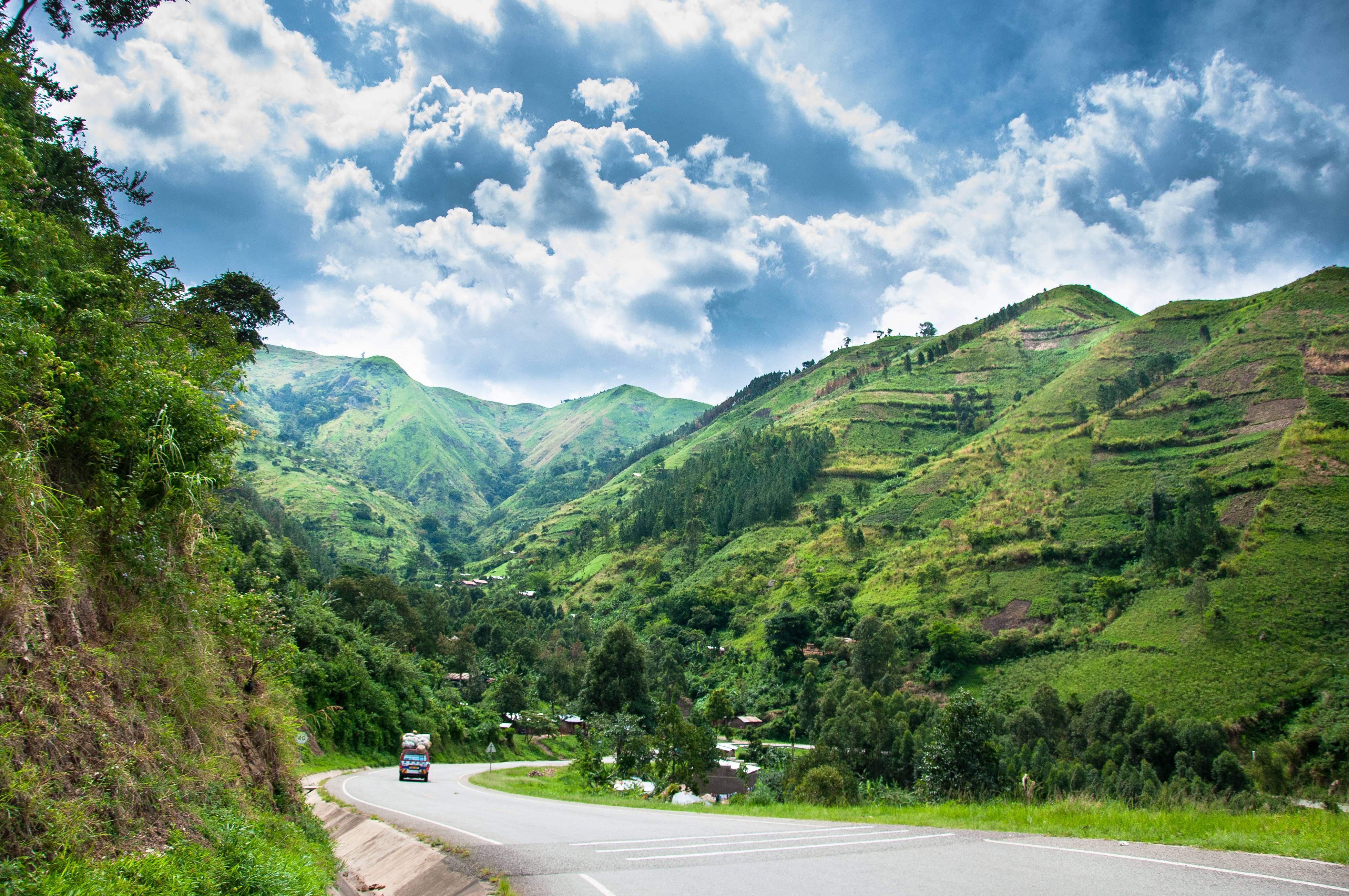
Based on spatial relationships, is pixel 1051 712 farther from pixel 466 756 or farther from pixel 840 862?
pixel 840 862

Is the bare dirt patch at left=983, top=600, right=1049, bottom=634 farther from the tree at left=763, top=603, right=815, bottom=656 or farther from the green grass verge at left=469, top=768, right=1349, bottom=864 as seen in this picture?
the green grass verge at left=469, top=768, right=1349, bottom=864

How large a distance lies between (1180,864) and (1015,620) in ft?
259

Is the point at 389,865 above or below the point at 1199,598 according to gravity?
below

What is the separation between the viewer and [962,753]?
84.8ft

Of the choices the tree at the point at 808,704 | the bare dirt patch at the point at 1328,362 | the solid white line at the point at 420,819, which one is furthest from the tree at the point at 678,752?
the bare dirt patch at the point at 1328,362

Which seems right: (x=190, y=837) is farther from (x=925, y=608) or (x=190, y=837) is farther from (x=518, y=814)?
(x=925, y=608)

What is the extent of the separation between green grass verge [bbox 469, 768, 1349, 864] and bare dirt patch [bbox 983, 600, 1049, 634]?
2725 inches

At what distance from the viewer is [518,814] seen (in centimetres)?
1448

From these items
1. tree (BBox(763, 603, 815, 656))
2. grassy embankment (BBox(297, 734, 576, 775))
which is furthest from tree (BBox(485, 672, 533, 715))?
tree (BBox(763, 603, 815, 656))

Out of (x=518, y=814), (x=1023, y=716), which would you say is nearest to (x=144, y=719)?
(x=518, y=814)

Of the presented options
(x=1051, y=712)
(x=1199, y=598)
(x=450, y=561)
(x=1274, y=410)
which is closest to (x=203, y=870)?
(x=1051, y=712)

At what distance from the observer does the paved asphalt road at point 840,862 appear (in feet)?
20.4

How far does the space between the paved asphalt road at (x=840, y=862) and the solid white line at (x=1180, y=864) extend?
0.07 feet

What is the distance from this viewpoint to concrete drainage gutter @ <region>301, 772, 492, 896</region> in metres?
8.42
